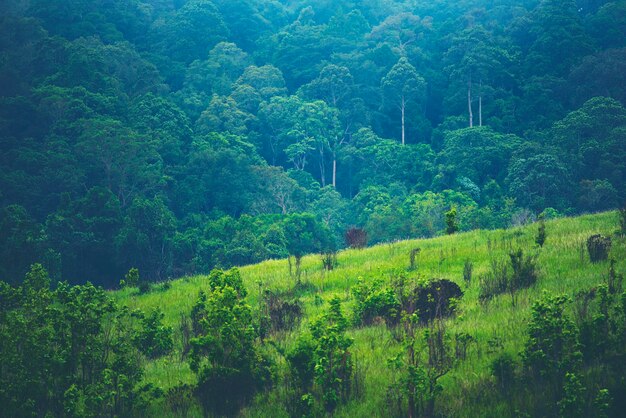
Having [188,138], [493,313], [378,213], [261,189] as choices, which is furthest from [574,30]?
[493,313]

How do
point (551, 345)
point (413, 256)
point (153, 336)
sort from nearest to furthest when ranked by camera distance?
point (551, 345) < point (153, 336) < point (413, 256)

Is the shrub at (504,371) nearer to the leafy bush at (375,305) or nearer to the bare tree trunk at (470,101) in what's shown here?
the leafy bush at (375,305)

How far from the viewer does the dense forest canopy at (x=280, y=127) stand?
121 ft

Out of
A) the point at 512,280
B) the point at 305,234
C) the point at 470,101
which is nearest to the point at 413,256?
the point at 512,280

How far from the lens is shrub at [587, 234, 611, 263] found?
1114 cm

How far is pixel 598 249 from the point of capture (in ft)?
36.8

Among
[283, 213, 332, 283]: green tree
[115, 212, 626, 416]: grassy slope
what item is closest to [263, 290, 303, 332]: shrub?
[115, 212, 626, 416]: grassy slope

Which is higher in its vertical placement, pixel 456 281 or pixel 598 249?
pixel 598 249

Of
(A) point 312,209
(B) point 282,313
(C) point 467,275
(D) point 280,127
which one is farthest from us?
(D) point 280,127

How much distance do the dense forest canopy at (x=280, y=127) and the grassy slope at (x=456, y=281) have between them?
16.5m

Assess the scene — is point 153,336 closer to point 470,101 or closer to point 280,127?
point 280,127

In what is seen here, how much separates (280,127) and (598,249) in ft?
160

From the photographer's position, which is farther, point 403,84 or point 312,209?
point 403,84

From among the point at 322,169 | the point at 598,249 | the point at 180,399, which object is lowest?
the point at 180,399
